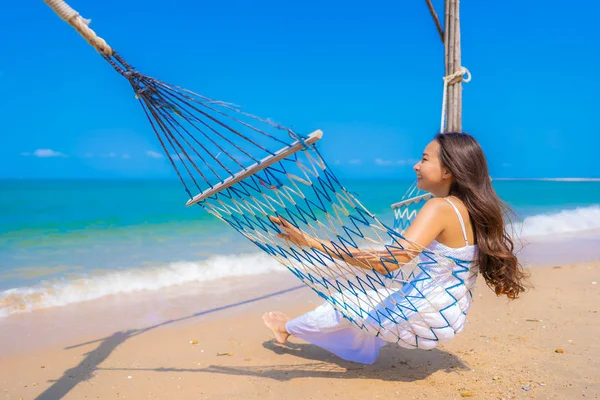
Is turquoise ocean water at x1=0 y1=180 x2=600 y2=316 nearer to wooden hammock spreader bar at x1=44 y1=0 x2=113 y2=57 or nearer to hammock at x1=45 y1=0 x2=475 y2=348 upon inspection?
hammock at x1=45 y1=0 x2=475 y2=348

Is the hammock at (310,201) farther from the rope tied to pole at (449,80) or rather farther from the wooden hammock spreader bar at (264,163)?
the rope tied to pole at (449,80)

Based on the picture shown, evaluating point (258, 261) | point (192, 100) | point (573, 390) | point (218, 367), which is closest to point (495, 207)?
point (573, 390)

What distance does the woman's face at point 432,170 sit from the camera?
6.84 ft

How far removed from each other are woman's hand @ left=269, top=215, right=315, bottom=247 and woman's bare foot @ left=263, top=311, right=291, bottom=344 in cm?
80

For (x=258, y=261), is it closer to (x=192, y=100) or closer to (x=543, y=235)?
(x=192, y=100)

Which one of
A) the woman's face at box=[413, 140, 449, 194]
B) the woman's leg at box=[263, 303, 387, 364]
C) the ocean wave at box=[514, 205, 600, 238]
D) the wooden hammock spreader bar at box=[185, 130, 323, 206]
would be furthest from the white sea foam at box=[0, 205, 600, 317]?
the ocean wave at box=[514, 205, 600, 238]

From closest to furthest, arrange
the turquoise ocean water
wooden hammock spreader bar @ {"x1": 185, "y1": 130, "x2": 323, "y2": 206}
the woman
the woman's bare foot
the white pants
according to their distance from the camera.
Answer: wooden hammock spreader bar @ {"x1": 185, "y1": 130, "x2": 323, "y2": 206}
the woman
the white pants
the woman's bare foot
the turquoise ocean water

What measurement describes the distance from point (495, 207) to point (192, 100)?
1.31 m

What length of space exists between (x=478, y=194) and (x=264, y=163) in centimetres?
87

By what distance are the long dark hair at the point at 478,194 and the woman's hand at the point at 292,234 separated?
0.64 m

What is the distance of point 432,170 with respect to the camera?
2.09m

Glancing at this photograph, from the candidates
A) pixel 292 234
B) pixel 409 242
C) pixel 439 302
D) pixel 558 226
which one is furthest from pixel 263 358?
pixel 558 226

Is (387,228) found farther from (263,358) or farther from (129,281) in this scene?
(129,281)

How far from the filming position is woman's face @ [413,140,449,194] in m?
2.09
